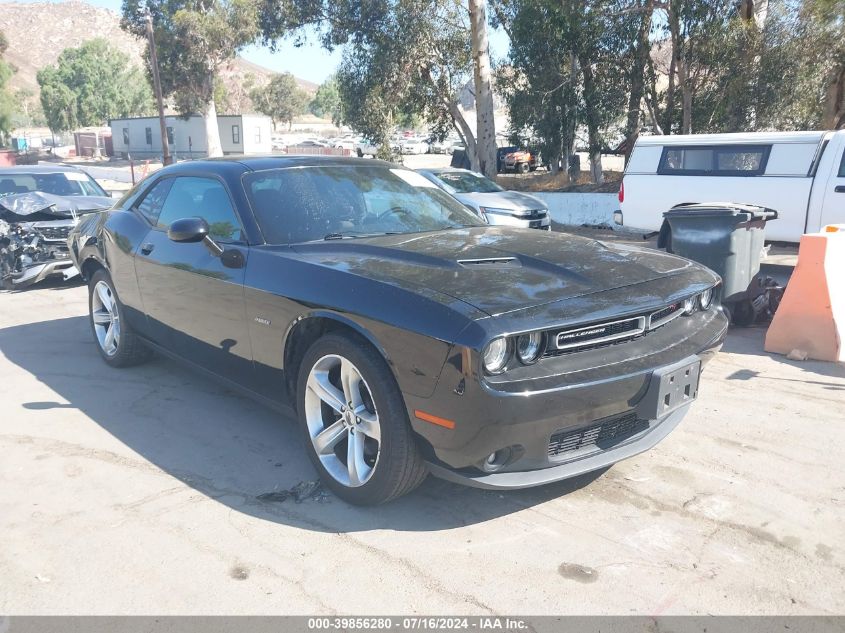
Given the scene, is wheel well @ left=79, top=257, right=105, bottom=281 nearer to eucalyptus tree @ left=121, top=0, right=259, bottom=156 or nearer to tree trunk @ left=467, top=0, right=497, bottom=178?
tree trunk @ left=467, top=0, right=497, bottom=178

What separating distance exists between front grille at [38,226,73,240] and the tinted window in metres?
8.50

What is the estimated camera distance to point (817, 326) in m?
5.86

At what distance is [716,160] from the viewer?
10.6 m

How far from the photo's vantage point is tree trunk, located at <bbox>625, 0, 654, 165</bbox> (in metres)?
17.8

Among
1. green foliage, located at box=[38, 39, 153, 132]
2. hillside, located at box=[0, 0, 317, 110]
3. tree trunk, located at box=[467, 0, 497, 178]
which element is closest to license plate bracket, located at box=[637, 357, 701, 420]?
tree trunk, located at box=[467, 0, 497, 178]

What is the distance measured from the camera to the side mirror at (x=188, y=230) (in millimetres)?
4102

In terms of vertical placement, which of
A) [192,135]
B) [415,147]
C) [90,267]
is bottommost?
[90,267]

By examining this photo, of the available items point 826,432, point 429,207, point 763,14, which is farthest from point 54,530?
point 763,14

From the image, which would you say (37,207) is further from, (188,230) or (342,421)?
(342,421)

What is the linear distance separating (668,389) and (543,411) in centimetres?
66

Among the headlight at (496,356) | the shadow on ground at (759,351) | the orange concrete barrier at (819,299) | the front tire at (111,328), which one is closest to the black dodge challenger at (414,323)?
the headlight at (496,356)

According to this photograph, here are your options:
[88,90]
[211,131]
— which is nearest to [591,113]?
[211,131]

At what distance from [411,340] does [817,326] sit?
4.27m

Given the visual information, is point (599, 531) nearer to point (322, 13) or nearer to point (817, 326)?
point (817, 326)
